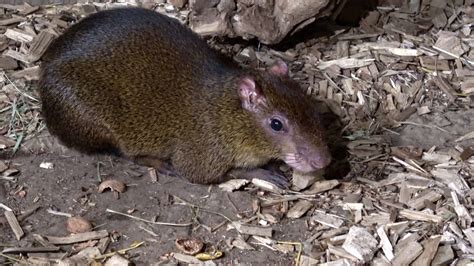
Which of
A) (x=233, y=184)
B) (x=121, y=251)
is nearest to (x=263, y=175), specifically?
(x=233, y=184)

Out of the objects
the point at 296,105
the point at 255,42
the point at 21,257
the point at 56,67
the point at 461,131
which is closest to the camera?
the point at 21,257

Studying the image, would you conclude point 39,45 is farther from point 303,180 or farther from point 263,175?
point 303,180

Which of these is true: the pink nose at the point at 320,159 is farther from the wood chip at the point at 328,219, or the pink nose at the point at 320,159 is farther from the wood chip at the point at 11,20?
the wood chip at the point at 11,20

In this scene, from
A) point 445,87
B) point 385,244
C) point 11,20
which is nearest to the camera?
point 385,244

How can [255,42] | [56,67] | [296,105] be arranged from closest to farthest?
[296,105] < [56,67] < [255,42]

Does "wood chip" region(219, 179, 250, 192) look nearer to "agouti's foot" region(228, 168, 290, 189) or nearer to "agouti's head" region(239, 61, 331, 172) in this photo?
"agouti's foot" region(228, 168, 290, 189)

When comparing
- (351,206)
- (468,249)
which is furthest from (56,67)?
(468,249)

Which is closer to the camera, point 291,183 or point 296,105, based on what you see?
point 296,105

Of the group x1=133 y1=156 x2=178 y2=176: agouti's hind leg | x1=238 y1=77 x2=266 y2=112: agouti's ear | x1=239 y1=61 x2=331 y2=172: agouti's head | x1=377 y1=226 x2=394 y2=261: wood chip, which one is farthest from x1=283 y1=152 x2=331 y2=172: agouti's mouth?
x1=133 y1=156 x2=178 y2=176: agouti's hind leg

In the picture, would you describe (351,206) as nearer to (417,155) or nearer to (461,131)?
(417,155)
